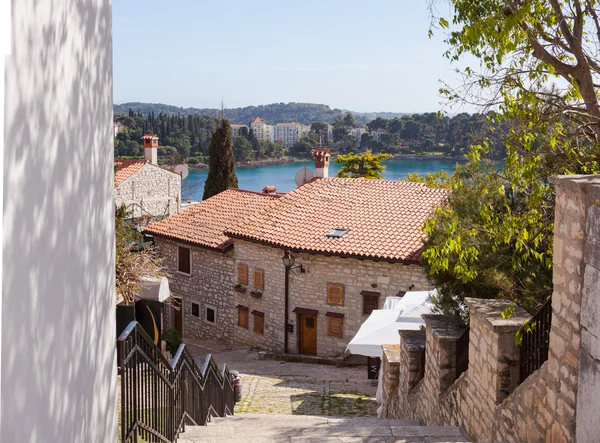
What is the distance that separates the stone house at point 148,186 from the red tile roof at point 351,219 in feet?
37.1

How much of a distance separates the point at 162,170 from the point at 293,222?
16.3m

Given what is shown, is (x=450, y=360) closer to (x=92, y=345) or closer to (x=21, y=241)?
(x=92, y=345)

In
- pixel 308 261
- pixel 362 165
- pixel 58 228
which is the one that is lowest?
pixel 308 261

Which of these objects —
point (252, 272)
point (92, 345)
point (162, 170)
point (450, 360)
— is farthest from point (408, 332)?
point (162, 170)

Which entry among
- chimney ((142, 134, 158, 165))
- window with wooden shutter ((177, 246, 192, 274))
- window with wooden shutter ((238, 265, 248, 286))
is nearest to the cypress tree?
chimney ((142, 134, 158, 165))

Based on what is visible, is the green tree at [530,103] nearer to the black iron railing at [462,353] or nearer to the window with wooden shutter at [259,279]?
the black iron railing at [462,353]

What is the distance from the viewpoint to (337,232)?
21.3 meters

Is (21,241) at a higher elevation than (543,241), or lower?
higher

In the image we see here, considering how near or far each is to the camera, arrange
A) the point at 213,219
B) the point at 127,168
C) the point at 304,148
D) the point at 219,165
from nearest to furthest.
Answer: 1. the point at 213,219
2. the point at 219,165
3. the point at 127,168
4. the point at 304,148

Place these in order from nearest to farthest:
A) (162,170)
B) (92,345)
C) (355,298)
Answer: (92,345), (355,298), (162,170)

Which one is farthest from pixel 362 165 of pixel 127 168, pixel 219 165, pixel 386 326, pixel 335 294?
pixel 386 326

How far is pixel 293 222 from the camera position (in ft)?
74.7

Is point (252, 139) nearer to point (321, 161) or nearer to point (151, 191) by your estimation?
point (151, 191)

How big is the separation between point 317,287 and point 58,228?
1815 cm
